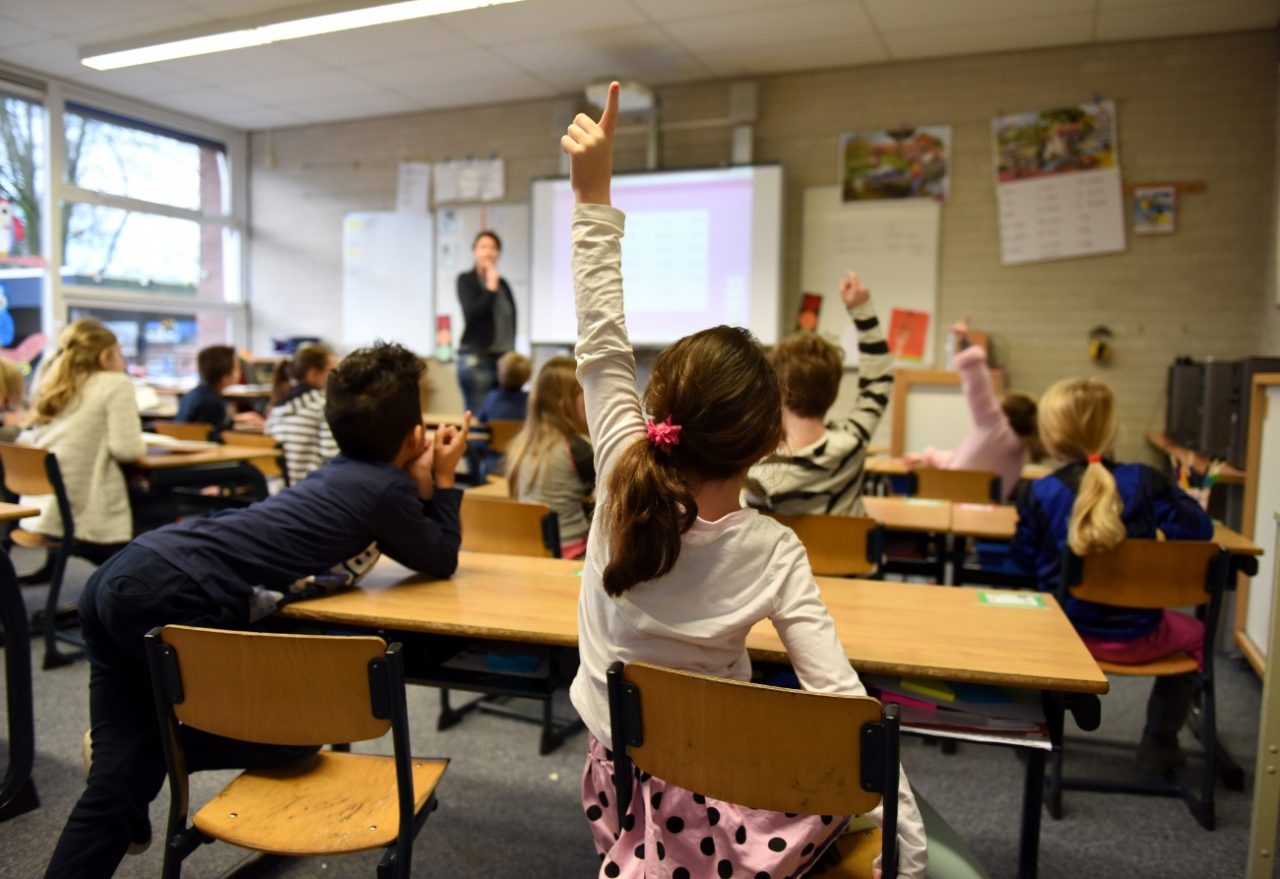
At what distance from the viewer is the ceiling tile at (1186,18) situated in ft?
14.6

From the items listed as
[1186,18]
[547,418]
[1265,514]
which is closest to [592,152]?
[547,418]

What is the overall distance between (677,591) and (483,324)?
5.31 meters

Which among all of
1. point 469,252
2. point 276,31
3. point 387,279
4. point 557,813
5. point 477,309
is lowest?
point 557,813

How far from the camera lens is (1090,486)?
208 centimetres

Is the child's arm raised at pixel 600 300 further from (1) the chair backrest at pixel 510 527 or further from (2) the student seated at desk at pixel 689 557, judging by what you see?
(1) the chair backrest at pixel 510 527

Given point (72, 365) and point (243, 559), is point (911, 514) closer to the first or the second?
point (243, 559)

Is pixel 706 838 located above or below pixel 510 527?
below

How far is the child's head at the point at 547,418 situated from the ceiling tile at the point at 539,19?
2812 millimetres

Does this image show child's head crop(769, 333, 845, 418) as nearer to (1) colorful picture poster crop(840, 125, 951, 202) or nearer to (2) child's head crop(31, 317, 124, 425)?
(2) child's head crop(31, 317, 124, 425)

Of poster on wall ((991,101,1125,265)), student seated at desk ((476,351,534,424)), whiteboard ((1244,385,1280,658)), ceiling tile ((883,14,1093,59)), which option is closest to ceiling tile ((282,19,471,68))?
student seated at desk ((476,351,534,424))

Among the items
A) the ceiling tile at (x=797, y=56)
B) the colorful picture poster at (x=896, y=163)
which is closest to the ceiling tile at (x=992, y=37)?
the ceiling tile at (x=797, y=56)

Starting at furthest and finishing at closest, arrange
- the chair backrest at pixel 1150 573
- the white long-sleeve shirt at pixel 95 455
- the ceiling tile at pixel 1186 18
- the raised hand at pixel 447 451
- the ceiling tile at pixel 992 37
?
the ceiling tile at pixel 992 37, the ceiling tile at pixel 1186 18, the white long-sleeve shirt at pixel 95 455, the chair backrest at pixel 1150 573, the raised hand at pixel 447 451

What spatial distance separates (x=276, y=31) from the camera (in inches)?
199

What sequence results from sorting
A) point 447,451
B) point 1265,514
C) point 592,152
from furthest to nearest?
point 1265,514
point 447,451
point 592,152
